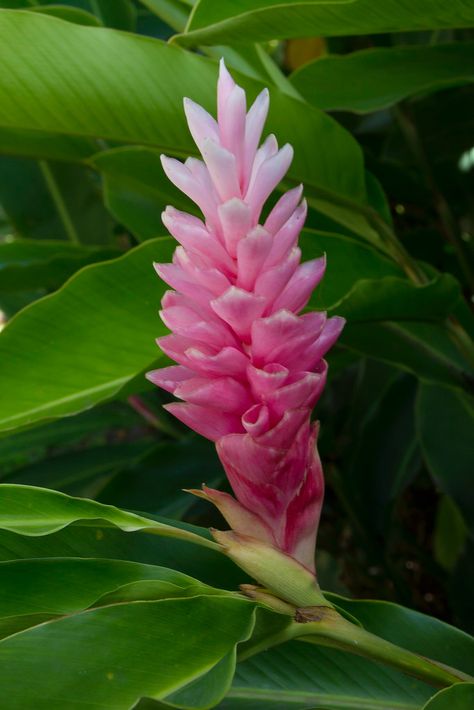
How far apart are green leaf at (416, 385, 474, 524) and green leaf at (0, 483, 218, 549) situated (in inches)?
27.8

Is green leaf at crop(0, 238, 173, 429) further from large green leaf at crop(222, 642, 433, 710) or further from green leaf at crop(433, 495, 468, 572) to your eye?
green leaf at crop(433, 495, 468, 572)

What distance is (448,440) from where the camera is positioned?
46.2 inches

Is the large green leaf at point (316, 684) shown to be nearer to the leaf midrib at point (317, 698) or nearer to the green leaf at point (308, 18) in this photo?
the leaf midrib at point (317, 698)

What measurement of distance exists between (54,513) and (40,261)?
64cm

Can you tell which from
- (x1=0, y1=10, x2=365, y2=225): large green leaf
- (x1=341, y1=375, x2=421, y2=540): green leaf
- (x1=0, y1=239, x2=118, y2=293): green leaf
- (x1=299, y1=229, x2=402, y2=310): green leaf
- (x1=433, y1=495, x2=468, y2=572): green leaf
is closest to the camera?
(x1=0, y1=10, x2=365, y2=225): large green leaf

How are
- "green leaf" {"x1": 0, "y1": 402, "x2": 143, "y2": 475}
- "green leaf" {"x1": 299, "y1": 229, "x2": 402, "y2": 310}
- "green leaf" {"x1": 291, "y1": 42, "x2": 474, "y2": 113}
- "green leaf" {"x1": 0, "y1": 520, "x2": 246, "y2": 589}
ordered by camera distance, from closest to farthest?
"green leaf" {"x1": 0, "y1": 520, "x2": 246, "y2": 589}
"green leaf" {"x1": 299, "y1": 229, "x2": 402, "y2": 310}
"green leaf" {"x1": 291, "y1": 42, "x2": 474, "y2": 113}
"green leaf" {"x1": 0, "y1": 402, "x2": 143, "y2": 475}

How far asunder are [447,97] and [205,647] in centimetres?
116

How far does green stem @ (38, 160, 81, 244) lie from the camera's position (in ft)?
5.02

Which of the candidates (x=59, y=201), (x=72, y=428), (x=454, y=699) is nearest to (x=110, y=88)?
(x=454, y=699)

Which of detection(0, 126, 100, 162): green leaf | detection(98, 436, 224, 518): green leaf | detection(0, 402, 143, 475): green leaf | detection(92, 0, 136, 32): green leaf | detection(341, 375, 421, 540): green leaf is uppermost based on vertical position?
detection(92, 0, 136, 32): green leaf

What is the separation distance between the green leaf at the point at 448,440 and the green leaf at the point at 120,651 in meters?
0.71

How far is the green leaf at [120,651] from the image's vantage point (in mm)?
456

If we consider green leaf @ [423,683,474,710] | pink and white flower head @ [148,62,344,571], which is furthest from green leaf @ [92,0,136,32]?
green leaf @ [423,683,474,710]

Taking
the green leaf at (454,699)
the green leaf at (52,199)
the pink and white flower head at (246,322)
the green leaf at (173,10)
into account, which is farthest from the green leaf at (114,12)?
the green leaf at (454,699)
